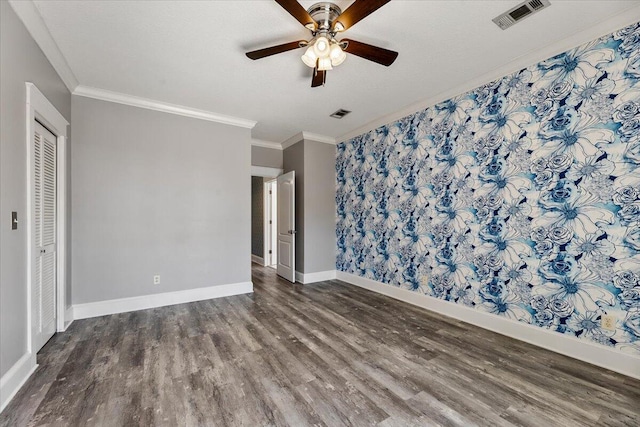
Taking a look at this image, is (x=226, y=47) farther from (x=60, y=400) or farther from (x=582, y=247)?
(x=582, y=247)

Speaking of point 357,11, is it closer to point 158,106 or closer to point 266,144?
point 158,106

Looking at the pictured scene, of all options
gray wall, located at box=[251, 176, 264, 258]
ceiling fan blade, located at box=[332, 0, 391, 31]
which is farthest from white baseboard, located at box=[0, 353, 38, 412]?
gray wall, located at box=[251, 176, 264, 258]

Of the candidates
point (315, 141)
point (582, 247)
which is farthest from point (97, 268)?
point (582, 247)

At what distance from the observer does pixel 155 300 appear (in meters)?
3.53

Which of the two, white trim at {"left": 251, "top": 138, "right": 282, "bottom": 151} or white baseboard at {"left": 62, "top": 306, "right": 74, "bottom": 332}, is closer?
white baseboard at {"left": 62, "top": 306, "right": 74, "bottom": 332}

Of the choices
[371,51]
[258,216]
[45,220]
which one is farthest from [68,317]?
[258,216]

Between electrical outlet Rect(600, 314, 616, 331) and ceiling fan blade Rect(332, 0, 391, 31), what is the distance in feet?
9.35

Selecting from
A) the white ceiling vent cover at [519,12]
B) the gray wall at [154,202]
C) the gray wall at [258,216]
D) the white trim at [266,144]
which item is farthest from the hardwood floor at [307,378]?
the gray wall at [258,216]

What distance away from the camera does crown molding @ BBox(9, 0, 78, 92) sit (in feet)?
6.11

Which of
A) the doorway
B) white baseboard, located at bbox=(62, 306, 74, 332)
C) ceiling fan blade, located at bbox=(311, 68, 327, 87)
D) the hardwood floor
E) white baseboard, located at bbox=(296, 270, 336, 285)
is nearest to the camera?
the hardwood floor

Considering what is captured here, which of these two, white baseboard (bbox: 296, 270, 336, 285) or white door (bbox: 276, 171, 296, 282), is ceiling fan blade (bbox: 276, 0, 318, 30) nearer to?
white door (bbox: 276, 171, 296, 282)

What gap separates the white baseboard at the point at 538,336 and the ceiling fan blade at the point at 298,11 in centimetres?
320

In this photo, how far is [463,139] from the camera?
10.2 feet

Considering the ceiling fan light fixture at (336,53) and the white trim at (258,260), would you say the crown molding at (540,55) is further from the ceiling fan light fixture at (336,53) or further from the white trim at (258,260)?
the white trim at (258,260)
